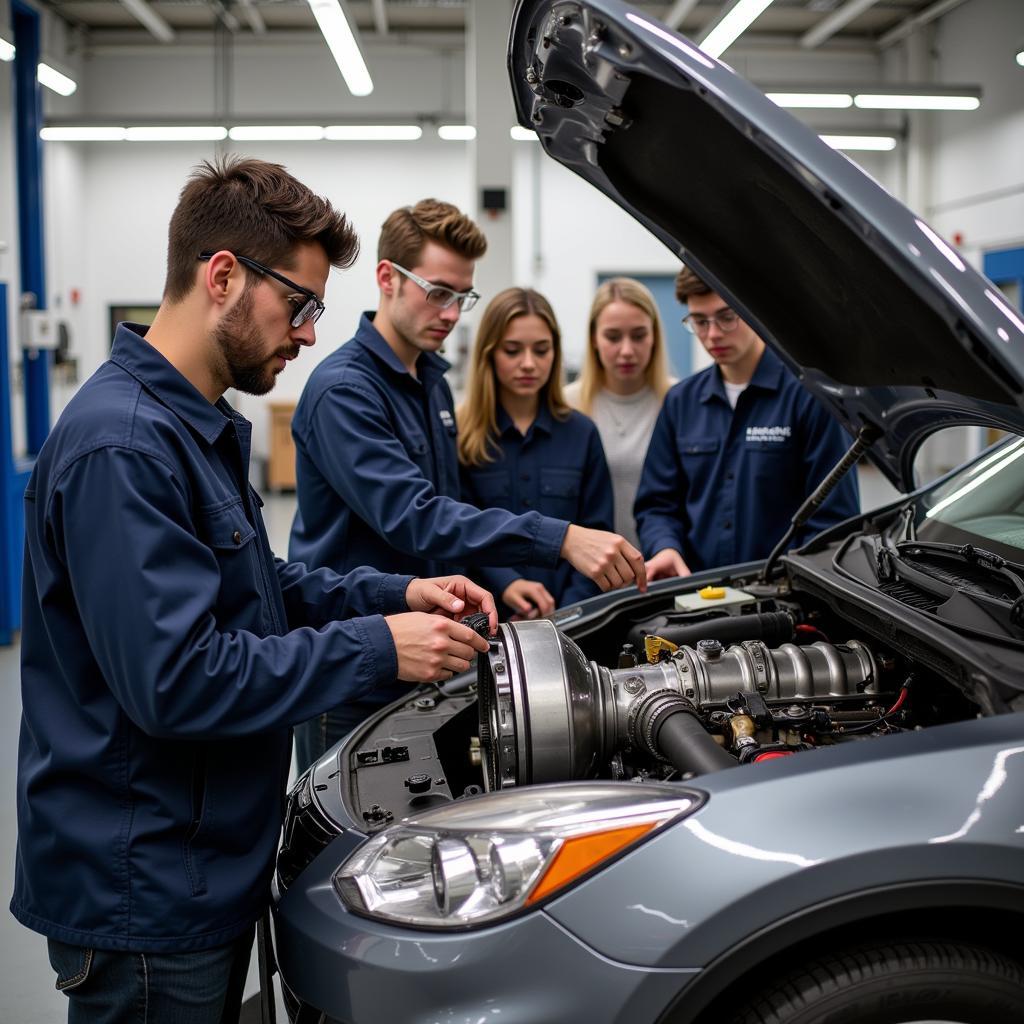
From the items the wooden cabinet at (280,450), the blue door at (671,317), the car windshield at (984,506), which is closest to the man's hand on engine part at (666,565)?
the car windshield at (984,506)

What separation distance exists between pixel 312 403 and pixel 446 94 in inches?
427

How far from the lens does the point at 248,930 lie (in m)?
1.38

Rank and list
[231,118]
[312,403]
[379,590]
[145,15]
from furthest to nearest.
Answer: [145,15], [231,118], [312,403], [379,590]

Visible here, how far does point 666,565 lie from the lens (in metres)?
2.61

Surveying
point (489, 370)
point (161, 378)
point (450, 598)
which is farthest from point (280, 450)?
point (161, 378)

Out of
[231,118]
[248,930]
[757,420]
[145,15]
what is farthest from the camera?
[145,15]

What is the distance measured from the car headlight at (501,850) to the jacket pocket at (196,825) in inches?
7.2

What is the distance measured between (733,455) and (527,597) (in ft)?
2.69

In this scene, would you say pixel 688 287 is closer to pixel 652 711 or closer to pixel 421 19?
pixel 652 711

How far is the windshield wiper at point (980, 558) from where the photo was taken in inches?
59.1

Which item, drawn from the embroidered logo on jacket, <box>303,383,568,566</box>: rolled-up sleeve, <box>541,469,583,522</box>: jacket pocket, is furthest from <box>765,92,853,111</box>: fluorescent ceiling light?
<box>303,383,568,566</box>: rolled-up sleeve

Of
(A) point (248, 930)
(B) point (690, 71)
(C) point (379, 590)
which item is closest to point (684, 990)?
(A) point (248, 930)

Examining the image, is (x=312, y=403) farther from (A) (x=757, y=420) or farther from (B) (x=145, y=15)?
(B) (x=145, y=15)

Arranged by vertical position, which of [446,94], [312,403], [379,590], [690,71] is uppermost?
[446,94]
